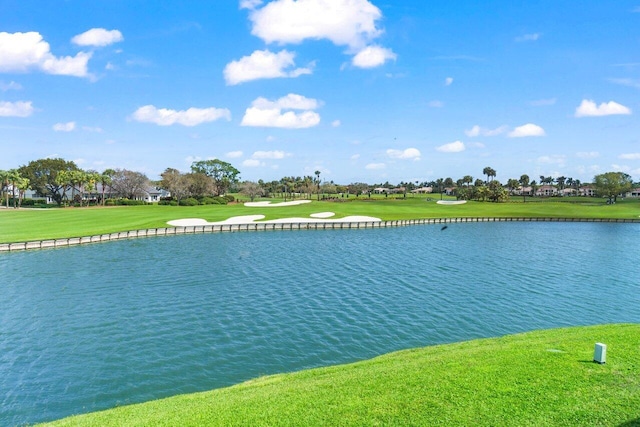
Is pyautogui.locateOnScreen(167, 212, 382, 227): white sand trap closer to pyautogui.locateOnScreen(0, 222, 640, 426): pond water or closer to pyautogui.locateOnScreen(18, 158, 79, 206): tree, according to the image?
pyautogui.locateOnScreen(0, 222, 640, 426): pond water

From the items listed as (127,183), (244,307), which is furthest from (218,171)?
(244,307)

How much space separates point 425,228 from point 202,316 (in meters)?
52.0

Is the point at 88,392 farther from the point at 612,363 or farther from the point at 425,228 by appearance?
the point at 425,228

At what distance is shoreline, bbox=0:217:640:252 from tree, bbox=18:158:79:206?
228 feet

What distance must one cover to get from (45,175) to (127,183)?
20127 millimetres

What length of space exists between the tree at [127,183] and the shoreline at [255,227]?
6888 cm

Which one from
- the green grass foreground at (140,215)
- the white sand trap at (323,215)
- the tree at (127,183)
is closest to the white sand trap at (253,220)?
the white sand trap at (323,215)

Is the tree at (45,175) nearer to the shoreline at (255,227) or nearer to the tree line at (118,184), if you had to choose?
the tree line at (118,184)

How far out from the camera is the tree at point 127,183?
117 metres

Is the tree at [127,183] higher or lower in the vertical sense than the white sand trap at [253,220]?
higher

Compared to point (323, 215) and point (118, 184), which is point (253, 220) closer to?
point (323, 215)

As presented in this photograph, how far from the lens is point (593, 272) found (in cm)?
3391

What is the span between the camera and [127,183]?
117 m

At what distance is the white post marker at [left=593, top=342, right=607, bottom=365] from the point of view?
35.8 ft
